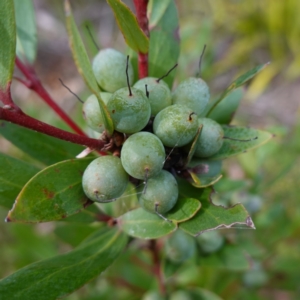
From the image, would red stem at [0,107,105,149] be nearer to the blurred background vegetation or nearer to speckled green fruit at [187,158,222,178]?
speckled green fruit at [187,158,222,178]

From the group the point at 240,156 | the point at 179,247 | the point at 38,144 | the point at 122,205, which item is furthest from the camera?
the point at 240,156

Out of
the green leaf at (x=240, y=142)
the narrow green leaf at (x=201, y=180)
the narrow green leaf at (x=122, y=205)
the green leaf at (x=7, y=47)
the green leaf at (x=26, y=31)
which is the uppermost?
the green leaf at (x=7, y=47)

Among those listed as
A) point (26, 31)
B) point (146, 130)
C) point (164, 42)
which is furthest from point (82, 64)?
point (26, 31)

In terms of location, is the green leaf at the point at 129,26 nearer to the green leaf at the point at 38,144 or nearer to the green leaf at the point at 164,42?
the green leaf at the point at 164,42

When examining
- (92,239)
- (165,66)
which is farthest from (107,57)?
(92,239)

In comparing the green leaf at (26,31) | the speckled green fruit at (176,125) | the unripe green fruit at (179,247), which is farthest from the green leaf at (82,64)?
the unripe green fruit at (179,247)

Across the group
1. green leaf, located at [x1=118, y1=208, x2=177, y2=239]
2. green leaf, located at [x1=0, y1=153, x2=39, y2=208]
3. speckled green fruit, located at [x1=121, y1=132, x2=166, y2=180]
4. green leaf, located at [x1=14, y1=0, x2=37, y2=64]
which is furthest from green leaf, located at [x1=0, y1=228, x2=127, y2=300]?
green leaf, located at [x1=14, y1=0, x2=37, y2=64]

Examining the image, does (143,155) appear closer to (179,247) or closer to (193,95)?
(193,95)
